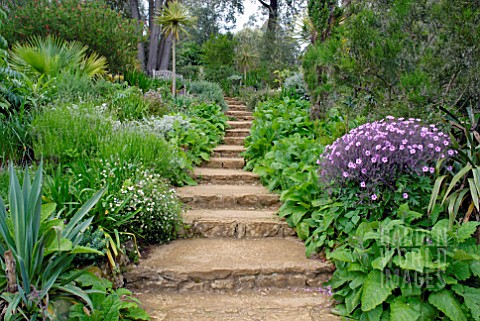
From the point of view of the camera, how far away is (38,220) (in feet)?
8.59

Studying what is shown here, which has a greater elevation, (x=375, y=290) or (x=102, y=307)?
(x=375, y=290)

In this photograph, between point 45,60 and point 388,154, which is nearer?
point 388,154

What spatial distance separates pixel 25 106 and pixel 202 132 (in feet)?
8.60

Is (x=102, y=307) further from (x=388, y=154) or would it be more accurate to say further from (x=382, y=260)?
(x=388, y=154)

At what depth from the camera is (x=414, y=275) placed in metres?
2.83

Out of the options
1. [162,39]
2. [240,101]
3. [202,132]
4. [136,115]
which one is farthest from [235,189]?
[162,39]

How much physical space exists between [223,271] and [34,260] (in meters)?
1.47

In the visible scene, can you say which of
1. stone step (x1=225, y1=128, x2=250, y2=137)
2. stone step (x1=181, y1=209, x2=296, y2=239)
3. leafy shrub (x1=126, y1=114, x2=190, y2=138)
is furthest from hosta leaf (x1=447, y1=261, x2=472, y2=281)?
stone step (x1=225, y1=128, x2=250, y2=137)

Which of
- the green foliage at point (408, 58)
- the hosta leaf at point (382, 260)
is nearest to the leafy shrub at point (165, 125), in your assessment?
the green foliage at point (408, 58)

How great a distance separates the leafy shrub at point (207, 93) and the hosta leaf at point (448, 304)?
7799mm

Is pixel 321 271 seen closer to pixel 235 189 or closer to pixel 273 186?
pixel 273 186

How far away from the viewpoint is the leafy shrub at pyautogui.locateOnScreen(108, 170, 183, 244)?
369cm

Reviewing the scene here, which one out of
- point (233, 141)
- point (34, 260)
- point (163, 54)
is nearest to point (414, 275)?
point (34, 260)

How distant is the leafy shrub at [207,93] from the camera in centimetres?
1037
